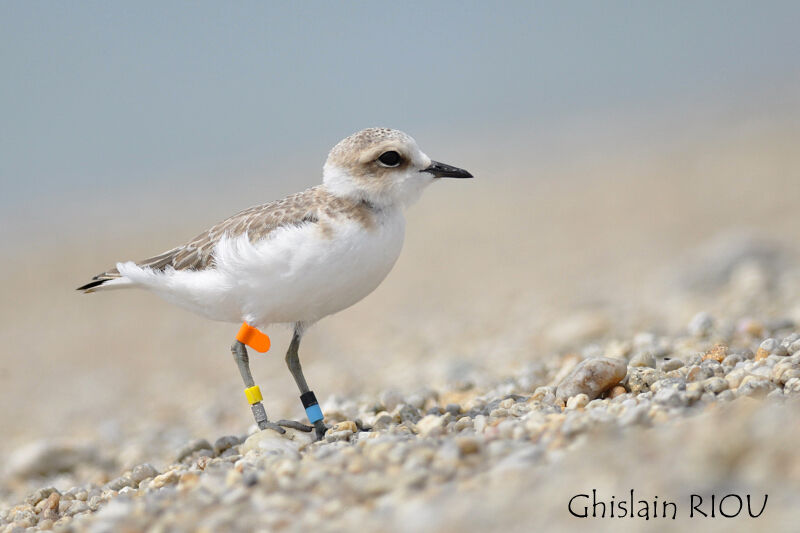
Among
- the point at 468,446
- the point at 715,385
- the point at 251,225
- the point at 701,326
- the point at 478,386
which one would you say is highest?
the point at 251,225

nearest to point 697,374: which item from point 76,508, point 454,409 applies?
point 454,409

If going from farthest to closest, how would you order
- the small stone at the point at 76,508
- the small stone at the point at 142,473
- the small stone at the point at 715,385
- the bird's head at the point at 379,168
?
the small stone at the point at 142,473
the bird's head at the point at 379,168
the small stone at the point at 76,508
the small stone at the point at 715,385

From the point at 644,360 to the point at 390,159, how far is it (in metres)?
2.40

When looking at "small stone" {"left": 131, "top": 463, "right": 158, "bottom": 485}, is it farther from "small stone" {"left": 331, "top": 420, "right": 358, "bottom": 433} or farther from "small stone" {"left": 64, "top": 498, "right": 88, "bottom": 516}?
"small stone" {"left": 331, "top": 420, "right": 358, "bottom": 433}

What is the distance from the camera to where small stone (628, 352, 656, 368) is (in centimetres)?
627

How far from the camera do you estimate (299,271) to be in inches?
216

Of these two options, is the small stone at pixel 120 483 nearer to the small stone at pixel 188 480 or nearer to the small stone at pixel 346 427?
the small stone at pixel 188 480

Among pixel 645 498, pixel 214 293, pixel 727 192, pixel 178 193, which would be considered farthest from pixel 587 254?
pixel 178 193

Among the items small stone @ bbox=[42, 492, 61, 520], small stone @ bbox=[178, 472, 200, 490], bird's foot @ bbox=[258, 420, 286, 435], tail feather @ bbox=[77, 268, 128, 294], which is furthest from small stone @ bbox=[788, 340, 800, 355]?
small stone @ bbox=[42, 492, 61, 520]

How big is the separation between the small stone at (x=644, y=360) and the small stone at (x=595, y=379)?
26.7 inches

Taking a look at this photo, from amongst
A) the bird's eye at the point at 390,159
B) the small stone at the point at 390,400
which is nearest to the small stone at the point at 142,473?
the small stone at the point at 390,400

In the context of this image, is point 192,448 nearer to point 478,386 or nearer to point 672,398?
point 478,386

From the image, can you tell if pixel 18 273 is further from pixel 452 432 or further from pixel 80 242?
pixel 452 432

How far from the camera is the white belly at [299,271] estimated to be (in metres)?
5.50
